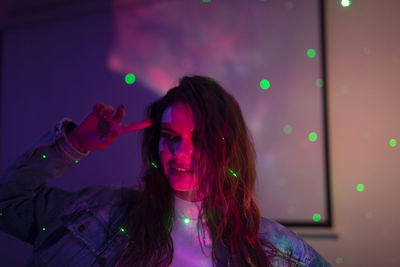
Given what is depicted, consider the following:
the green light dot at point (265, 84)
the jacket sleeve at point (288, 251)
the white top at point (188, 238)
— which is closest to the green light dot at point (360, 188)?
the jacket sleeve at point (288, 251)

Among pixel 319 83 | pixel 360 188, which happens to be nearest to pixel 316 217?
pixel 360 188

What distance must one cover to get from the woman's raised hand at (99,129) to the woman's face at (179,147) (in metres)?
0.09

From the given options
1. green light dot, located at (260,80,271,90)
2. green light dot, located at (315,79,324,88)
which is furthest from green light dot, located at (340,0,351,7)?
green light dot, located at (260,80,271,90)

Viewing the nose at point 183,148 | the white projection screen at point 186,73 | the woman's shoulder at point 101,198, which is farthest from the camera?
the white projection screen at point 186,73

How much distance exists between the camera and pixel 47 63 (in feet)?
5.93

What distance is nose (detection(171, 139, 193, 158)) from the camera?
3.00 feet

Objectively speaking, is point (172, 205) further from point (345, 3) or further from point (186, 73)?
point (345, 3)

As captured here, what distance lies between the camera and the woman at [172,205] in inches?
36.5

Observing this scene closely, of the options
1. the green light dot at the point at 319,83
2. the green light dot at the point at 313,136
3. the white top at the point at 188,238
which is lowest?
the white top at the point at 188,238

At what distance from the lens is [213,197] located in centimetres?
98

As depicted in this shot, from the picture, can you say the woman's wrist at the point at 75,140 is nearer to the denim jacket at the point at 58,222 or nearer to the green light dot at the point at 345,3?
the denim jacket at the point at 58,222

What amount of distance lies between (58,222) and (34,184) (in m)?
0.14

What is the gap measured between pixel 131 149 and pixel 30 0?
103cm

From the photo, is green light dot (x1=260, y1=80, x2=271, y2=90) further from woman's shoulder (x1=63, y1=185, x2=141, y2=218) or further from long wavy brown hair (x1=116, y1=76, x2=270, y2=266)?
woman's shoulder (x1=63, y1=185, x2=141, y2=218)
